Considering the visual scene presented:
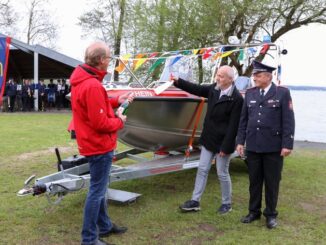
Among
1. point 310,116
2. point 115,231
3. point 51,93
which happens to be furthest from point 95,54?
point 51,93

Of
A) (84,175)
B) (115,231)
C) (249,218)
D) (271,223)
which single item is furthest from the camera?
(84,175)

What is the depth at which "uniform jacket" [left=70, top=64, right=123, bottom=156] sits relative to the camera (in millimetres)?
3324

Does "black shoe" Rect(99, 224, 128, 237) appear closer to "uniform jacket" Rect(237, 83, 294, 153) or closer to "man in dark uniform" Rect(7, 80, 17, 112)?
"uniform jacket" Rect(237, 83, 294, 153)

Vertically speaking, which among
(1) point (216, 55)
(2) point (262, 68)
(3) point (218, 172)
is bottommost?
(3) point (218, 172)

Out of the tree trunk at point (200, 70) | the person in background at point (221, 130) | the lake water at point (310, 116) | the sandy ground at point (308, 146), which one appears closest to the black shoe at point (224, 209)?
the person in background at point (221, 130)

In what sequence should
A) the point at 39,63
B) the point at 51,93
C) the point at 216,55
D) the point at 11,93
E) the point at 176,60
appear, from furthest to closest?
the point at 39,63 → the point at 51,93 → the point at 11,93 → the point at 176,60 → the point at 216,55

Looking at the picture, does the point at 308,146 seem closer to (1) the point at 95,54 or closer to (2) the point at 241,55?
(2) the point at 241,55

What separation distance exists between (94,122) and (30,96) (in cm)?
1909

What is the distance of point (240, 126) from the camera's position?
4.52 metres

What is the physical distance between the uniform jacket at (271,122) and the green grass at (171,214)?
0.89m

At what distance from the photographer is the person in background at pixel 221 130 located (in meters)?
4.61

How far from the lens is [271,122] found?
4277 millimetres

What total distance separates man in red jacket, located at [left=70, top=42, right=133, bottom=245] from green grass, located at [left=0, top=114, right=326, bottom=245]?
1.87 feet

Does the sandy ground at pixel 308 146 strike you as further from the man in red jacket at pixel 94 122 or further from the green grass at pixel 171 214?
the man in red jacket at pixel 94 122
